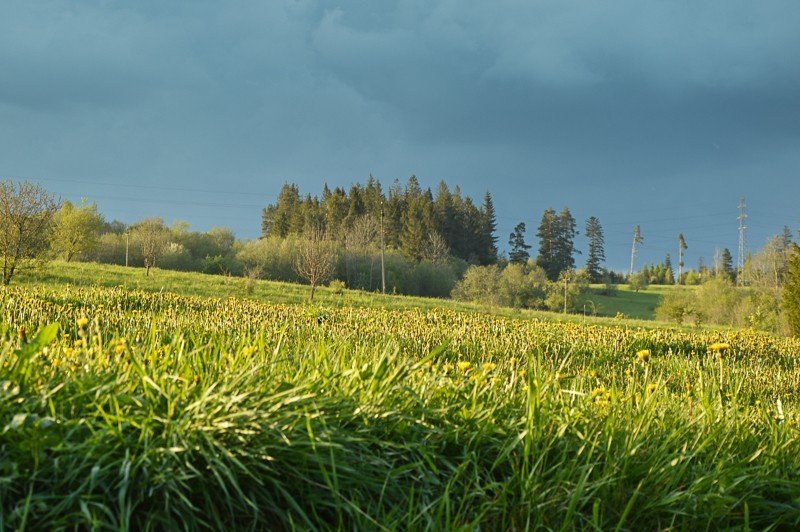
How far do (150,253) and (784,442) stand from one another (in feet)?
97.2

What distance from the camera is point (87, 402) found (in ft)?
7.14

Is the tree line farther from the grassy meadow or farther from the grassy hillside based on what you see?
the grassy meadow

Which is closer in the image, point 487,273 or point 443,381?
point 443,381

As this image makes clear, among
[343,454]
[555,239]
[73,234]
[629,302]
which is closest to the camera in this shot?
[343,454]

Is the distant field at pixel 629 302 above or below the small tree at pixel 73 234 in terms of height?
below

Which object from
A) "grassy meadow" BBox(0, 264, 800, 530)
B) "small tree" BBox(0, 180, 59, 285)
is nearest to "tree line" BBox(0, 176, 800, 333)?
"small tree" BBox(0, 180, 59, 285)

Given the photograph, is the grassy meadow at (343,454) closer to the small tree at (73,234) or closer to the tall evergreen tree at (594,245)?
the small tree at (73,234)

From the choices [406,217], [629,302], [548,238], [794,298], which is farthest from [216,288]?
[548,238]

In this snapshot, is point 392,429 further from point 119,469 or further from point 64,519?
point 64,519

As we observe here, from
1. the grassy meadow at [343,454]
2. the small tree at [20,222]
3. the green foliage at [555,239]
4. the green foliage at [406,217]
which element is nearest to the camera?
the grassy meadow at [343,454]

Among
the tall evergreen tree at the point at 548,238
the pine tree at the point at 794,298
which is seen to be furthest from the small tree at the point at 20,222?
the tall evergreen tree at the point at 548,238

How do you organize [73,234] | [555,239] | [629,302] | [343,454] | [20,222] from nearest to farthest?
[343,454]
[20,222]
[73,234]
[629,302]
[555,239]

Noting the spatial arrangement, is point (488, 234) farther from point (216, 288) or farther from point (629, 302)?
point (216, 288)

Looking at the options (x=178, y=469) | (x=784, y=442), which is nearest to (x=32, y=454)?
(x=178, y=469)
